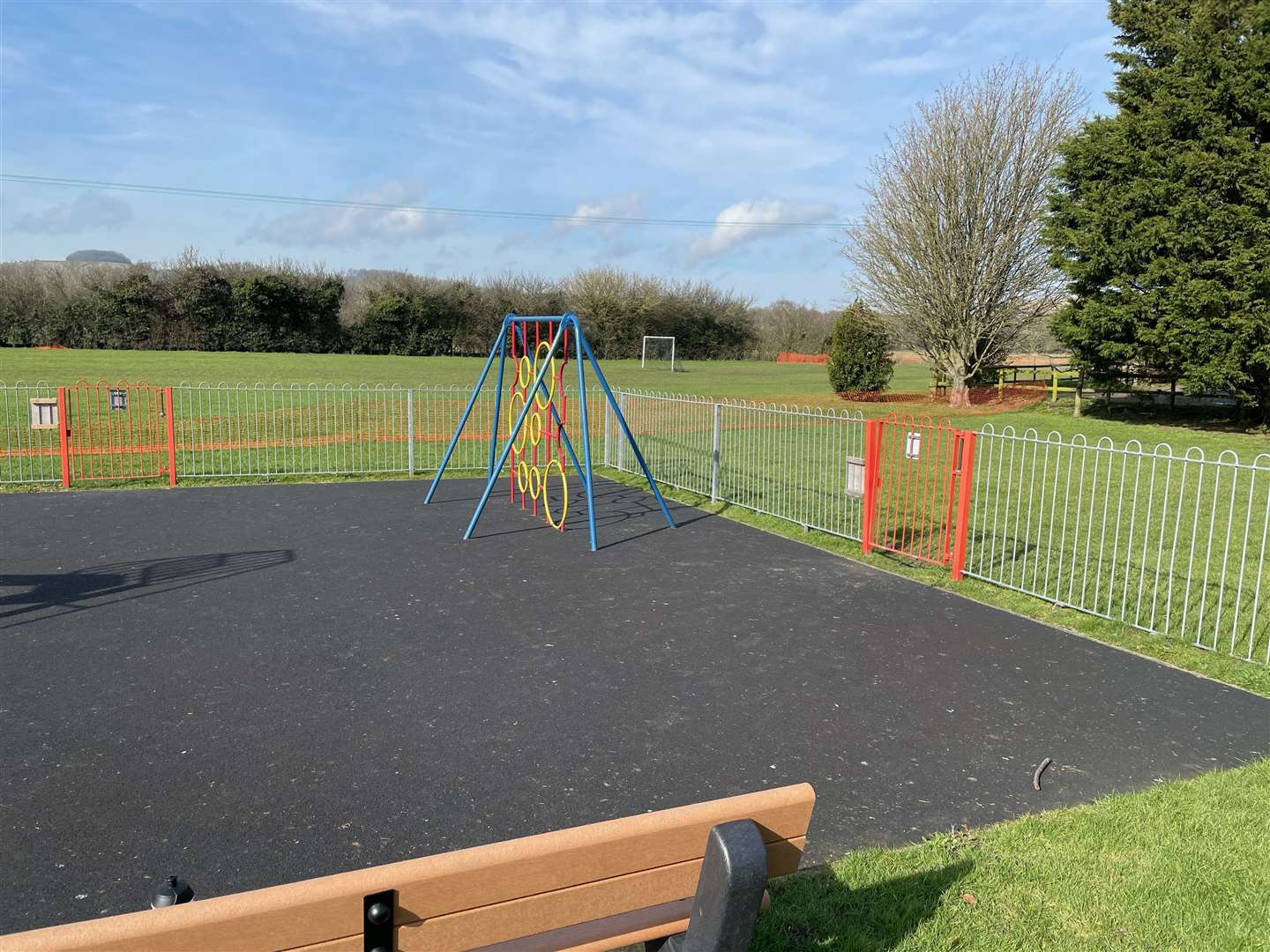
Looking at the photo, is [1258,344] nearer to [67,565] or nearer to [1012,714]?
[1012,714]

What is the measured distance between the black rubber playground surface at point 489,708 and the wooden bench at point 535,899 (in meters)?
1.84

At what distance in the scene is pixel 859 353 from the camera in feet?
89.6

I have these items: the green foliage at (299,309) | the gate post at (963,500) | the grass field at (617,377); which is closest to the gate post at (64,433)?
the gate post at (963,500)

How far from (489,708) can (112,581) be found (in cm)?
427

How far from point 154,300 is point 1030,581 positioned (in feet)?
141

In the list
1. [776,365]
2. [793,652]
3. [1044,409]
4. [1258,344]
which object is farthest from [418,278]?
[793,652]

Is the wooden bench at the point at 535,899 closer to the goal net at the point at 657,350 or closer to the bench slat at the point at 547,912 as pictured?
the bench slat at the point at 547,912

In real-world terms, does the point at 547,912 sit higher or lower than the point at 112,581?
higher

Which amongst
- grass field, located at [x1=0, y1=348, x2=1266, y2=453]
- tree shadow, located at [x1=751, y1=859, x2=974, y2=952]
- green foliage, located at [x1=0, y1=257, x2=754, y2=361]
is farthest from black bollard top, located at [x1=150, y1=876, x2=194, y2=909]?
green foliage, located at [x1=0, y1=257, x2=754, y2=361]

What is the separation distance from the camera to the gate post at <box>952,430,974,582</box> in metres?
7.62

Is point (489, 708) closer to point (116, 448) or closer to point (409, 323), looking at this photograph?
point (116, 448)

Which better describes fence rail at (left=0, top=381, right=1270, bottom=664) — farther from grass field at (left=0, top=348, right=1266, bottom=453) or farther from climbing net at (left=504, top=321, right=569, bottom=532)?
grass field at (left=0, top=348, right=1266, bottom=453)

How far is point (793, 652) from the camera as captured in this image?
20.1ft

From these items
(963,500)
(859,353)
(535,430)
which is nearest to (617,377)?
(859,353)
